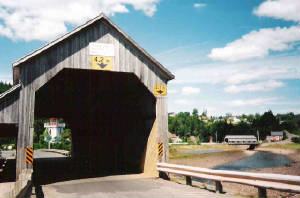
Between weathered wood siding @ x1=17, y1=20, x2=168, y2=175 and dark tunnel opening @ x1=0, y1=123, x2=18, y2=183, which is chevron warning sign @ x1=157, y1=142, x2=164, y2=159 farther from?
dark tunnel opening @ x1=0, y1=123, x2=18, y2=183

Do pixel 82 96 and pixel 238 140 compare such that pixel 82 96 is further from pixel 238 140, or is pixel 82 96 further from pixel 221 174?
pixel 238 140

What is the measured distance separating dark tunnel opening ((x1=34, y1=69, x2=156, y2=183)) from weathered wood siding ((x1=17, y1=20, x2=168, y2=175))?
987 millimetres

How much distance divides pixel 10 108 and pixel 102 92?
7.41 meters

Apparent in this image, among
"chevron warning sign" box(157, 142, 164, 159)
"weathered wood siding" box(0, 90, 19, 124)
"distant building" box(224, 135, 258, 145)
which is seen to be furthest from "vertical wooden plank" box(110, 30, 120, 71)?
"distant building" box(224, 135, 258, 145)

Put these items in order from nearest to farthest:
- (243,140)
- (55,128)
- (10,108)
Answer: (10,108), (243,140), (55,128)

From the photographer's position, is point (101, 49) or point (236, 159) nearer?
point (101, 49)

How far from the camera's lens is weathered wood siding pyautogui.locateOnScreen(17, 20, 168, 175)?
11.9m

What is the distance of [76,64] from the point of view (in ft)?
42.1

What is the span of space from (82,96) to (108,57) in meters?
6.61

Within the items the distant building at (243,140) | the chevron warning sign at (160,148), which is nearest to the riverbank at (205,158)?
the distant building at (243,140)

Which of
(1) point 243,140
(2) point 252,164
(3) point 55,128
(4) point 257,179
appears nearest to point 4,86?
(3) point 55,128

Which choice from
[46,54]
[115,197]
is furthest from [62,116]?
[115,197]

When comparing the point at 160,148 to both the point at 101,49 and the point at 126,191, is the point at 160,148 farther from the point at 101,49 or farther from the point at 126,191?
the point at 101,49

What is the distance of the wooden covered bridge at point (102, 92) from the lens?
1195 cm
